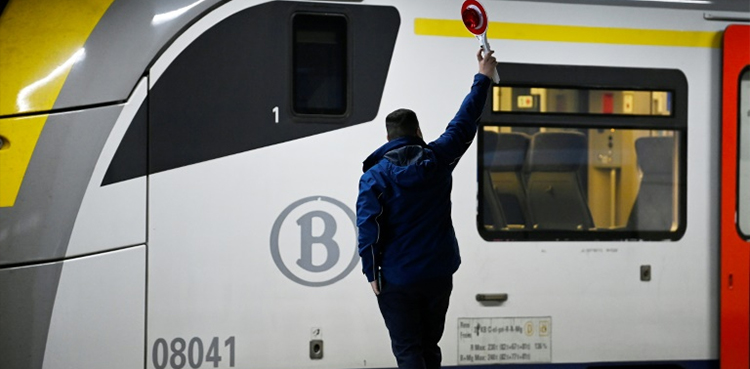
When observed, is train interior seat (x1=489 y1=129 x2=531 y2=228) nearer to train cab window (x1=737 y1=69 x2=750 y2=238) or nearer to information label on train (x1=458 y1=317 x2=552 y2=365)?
information label on train (x1=458 y1=317 x2=552 y2=365)

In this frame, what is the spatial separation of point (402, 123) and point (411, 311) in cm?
88

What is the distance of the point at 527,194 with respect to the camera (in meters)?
5.81

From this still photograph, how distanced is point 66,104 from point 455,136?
2078mm

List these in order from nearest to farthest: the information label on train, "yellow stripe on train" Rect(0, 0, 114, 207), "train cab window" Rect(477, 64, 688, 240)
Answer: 1. "yellow stripe on train" Rect(0, 0, 114, 207)
2. the information label on train
3. "train cab window" Rect(477, 64, 688, 240)

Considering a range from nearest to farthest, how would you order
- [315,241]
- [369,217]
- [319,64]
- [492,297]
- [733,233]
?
[369,217] < [315,241] < [319,64] < [492,297] < [733,233]

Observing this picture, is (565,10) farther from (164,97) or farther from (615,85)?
(164,97)

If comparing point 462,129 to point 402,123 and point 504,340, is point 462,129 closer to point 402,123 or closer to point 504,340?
point 402,123

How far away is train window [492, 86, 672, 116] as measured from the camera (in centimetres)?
574

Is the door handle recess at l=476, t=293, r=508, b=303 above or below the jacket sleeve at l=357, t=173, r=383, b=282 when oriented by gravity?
below

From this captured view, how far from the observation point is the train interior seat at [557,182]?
5801 millimetres

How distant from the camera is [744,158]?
19.5 feet

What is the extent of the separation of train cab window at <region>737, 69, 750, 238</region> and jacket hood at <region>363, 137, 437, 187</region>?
237 cm

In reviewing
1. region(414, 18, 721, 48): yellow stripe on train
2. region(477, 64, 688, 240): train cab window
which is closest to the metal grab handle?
region(477, 64, 688, 240): train cab window

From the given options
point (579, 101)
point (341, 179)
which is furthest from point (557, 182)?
point (341, 179)
